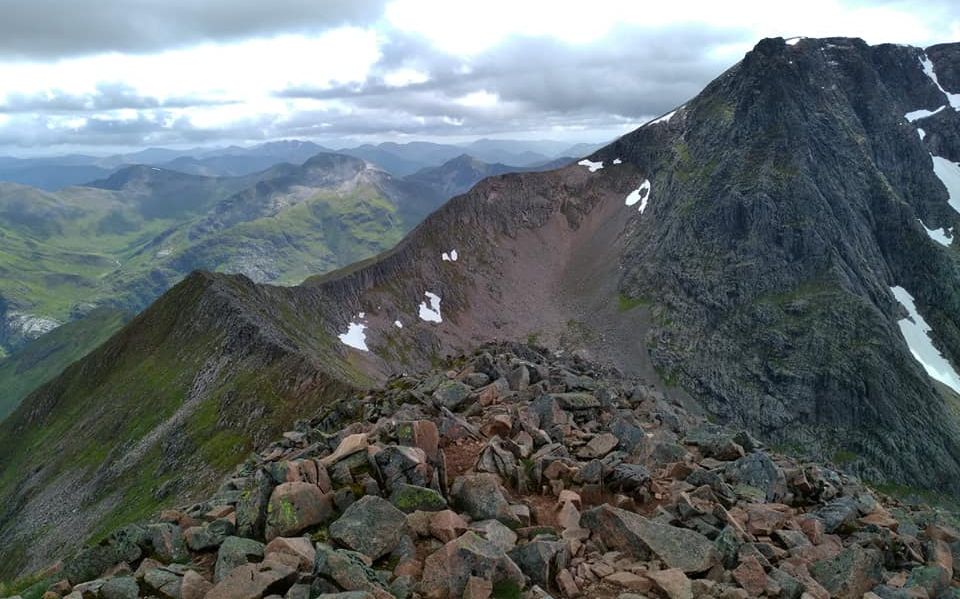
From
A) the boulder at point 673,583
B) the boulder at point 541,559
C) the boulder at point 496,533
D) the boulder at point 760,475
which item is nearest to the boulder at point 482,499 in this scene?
the boulder at point 496,533

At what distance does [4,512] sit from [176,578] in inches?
3989

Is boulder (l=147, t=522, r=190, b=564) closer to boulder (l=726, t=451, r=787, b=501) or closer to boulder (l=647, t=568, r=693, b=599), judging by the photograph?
boulder (l=647, t=568, r=693, b=599)

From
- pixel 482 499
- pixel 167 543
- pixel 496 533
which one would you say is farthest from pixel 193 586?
pixel 482 499

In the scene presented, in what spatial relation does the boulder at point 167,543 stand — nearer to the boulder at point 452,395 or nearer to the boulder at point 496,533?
the boulder at point 496,533

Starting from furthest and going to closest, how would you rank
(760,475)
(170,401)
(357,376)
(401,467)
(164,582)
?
1. (357,376)
2. (170,401)
3. (760,475)
4. (401,467)
5. (164,582)

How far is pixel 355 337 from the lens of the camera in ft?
488

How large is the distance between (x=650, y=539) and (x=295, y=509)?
11146 millimetres

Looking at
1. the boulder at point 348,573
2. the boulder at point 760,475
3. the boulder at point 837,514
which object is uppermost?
the boulder at point 348,573

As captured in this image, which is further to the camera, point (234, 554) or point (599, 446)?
point (599, 446)

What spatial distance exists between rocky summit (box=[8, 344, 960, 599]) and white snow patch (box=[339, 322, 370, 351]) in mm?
117084

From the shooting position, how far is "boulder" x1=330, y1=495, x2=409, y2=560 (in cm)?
1791

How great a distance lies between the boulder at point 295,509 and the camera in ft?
62.0

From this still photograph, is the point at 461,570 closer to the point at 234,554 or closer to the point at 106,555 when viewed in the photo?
the point at 234,554

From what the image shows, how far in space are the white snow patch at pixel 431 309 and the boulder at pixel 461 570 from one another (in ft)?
530
